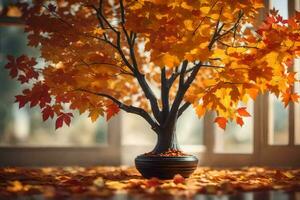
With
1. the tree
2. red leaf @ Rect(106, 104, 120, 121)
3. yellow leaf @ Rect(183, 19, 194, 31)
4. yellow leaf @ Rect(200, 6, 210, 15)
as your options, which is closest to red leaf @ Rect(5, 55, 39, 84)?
the tree

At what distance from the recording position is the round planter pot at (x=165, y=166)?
294cm

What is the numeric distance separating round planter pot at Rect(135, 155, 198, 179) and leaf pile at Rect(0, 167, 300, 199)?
0.08 metres

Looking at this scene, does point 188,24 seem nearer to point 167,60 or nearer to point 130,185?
point 167,60

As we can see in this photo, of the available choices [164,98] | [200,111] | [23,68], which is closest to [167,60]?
[200,111]

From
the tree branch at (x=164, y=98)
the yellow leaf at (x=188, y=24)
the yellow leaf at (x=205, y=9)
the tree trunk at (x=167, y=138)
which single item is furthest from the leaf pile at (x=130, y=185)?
the yellow leaf at (x=205, y=9)

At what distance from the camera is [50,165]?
4.19 metres

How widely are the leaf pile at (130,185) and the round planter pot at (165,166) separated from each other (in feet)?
0.25

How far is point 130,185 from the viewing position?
8.84 ft

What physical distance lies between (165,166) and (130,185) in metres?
0.32

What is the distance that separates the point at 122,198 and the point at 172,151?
35.7 inches

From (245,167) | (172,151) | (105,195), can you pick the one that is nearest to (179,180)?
(172,151)

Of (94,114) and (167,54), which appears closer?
(167,54)

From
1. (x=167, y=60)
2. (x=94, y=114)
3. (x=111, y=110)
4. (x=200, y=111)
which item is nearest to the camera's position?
(x=167, y=60)

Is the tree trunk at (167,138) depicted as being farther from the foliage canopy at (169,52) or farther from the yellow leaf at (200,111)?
the yellow leaf at (200,111)
